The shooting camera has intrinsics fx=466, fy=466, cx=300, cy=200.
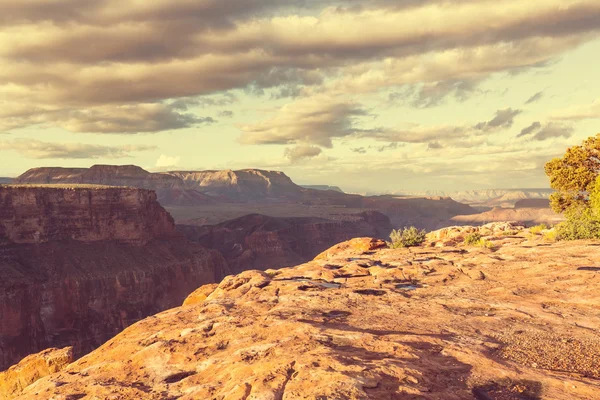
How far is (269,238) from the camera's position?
13225 cm

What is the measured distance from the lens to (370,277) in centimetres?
2181

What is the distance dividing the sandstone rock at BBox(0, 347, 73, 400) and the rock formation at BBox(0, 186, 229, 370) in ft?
152

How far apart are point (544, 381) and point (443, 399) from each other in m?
2.46

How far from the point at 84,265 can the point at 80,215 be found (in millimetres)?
12598

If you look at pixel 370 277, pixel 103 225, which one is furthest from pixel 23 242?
pixel 370 277

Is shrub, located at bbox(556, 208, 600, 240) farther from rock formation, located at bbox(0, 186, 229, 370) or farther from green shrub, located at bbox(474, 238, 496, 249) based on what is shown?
rock formation, located at bbox(0, 186, 229, 370)

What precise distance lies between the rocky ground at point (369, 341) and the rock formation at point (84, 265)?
52.7m

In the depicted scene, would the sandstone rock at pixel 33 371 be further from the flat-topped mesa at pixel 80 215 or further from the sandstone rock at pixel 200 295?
the flat-topped mesa at pixel 80 215

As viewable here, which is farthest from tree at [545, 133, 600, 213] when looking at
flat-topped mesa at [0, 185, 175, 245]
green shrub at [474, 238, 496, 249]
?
flat-topped mesa at [0, 185, 175, 245]

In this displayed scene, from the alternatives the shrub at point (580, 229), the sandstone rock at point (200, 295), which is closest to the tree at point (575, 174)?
the shrub at point (580, 229)

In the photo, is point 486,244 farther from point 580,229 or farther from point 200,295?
point 200,295

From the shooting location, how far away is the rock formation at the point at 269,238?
127375 mm

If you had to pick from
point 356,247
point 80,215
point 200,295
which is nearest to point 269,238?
point 80,215

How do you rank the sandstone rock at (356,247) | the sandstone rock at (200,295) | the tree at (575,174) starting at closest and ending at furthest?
the sandstone rock at (200,295) → the sandstone rock at (356,247) → the tree at (575,174)
